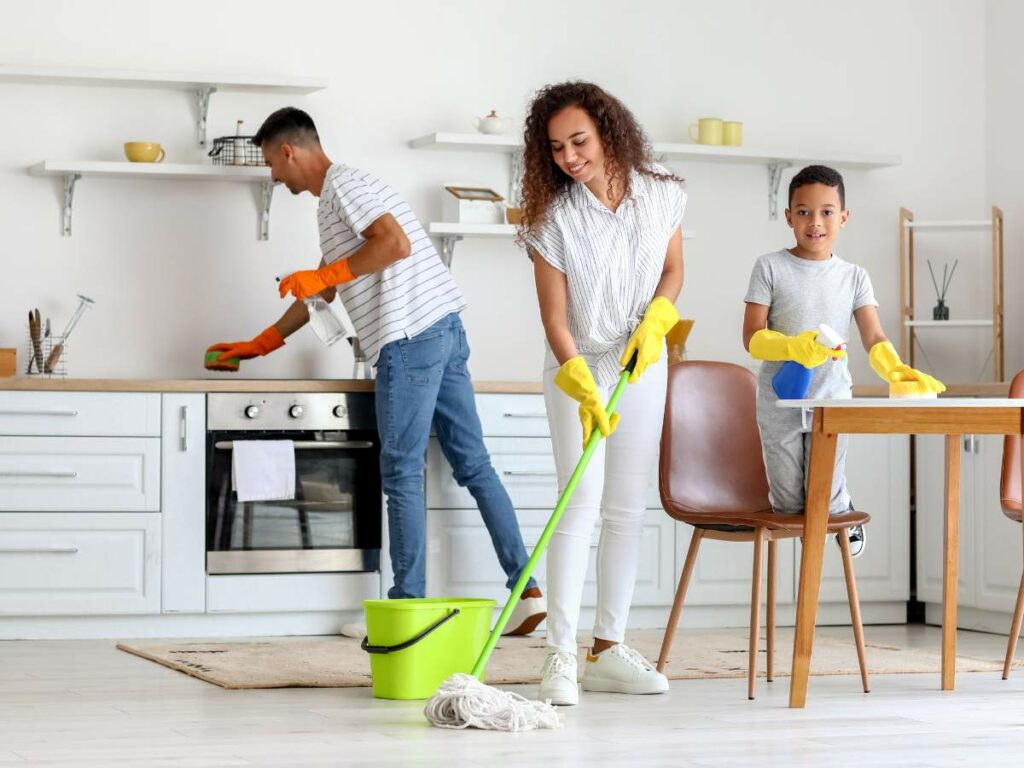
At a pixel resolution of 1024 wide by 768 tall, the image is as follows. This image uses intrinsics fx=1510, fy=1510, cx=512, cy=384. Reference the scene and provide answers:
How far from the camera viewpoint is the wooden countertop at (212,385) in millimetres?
4070

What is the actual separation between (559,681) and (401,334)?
4.53 feet

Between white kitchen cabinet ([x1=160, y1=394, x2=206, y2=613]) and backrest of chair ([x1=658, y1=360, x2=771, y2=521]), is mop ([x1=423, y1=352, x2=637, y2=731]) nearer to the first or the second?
backrest of chair ([x1=658, y1=360, x2=771, y2=521])

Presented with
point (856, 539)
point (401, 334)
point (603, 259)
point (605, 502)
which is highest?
point (603, 259)

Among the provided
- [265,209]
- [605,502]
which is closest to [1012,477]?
[605,502]

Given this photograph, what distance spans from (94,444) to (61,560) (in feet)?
1.06

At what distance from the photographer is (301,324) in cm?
451

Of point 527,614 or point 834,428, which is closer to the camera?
point 834,428

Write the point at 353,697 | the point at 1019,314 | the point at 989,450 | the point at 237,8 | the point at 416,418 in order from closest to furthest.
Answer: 1. the point at 353,697
2. the point at 416,418
3. the point at 989,450
4. the point at 237,8
5. the point at 1019,314

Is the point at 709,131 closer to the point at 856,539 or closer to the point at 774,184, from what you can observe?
the point at 774,184

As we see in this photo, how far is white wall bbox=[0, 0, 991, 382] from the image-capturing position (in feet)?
15.0

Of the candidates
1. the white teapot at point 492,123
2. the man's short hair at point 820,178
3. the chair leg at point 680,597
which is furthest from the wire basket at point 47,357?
the man's short hair at point 820,178

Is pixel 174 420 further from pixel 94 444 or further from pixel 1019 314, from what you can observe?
pixel 1019 314

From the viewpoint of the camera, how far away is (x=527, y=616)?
408 centimetres

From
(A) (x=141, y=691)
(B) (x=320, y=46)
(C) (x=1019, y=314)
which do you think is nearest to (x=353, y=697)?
(A) (x=141, y=691)
